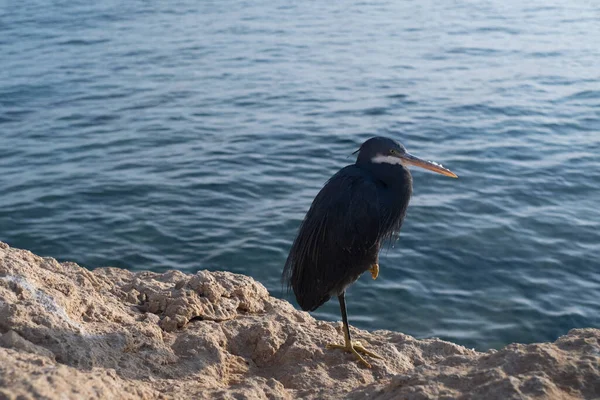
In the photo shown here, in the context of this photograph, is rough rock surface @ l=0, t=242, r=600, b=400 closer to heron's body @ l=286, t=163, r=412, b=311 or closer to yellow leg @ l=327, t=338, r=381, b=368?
yellow leg @ l=327, t=338, r=381, b=368

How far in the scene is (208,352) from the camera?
4.22 m

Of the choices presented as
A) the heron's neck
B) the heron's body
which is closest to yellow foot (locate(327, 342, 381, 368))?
the heron's body

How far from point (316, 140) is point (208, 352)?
6.89 m

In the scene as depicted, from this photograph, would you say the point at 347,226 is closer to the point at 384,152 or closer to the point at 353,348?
the point at 384,152

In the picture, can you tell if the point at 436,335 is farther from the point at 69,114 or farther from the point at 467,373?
the point at 69,114

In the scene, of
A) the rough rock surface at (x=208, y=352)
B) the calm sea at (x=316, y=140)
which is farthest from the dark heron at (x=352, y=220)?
the calm sea at (x=316, y=140)

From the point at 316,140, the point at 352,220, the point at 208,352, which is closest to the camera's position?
the point at 208,352

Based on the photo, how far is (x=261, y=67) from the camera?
14.2 meters

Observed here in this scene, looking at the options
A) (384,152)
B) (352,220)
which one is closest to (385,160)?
(384,152)

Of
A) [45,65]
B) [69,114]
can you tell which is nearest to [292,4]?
[45,65]

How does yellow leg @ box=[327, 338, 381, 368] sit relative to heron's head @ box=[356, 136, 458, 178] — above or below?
below

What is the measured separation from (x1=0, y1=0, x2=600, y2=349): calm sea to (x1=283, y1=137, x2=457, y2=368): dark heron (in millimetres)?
1521

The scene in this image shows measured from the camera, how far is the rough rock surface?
3.20 m

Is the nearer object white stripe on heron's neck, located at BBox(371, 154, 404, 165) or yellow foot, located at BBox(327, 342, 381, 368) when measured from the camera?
yellow foot, located at BBox(327, 342, 381, 368)
